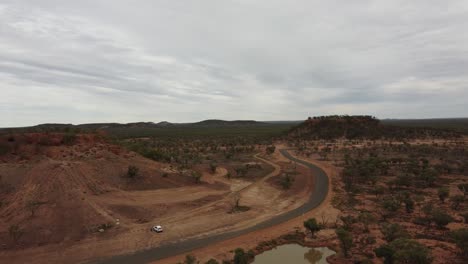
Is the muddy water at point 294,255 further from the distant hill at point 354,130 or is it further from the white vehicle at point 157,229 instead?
the distant hill at point 354,130

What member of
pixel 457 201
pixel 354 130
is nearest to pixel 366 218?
pixel 457 201

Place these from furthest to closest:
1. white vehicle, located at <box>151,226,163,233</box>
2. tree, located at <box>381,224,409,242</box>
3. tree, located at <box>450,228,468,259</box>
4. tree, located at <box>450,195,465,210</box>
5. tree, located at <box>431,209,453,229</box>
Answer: tree, located at <box>450,195,465,210</box> < white vehicle, located at <box>151,226,163,233</box> < tree, located at <box>431,209,453,229</box> < tree, located at <box>381,224,409,242</box> < tree, located at <box>450,228,468,259</box>

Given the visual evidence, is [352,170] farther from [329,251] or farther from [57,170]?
[57,170]

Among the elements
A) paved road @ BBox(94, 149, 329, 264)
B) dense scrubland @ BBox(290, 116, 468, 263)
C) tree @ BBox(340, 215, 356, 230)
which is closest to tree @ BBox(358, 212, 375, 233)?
dense scrubland @ BBox(290, 116, 468, 263)

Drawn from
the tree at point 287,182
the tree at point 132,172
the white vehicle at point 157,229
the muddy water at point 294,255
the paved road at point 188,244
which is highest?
the tree at point 132,172

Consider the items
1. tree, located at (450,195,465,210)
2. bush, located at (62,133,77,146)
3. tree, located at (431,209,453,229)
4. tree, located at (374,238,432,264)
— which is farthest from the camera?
bush, located at (62,133,77,146)

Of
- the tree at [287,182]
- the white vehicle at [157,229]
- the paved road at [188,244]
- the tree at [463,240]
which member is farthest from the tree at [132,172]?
the tree at [463,240]

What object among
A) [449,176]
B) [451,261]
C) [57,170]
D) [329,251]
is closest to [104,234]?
[57,170]

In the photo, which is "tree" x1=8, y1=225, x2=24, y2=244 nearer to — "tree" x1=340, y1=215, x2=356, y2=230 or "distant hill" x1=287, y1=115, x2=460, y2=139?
"tree" x1=340, y1=215, x2=356, y2=230
